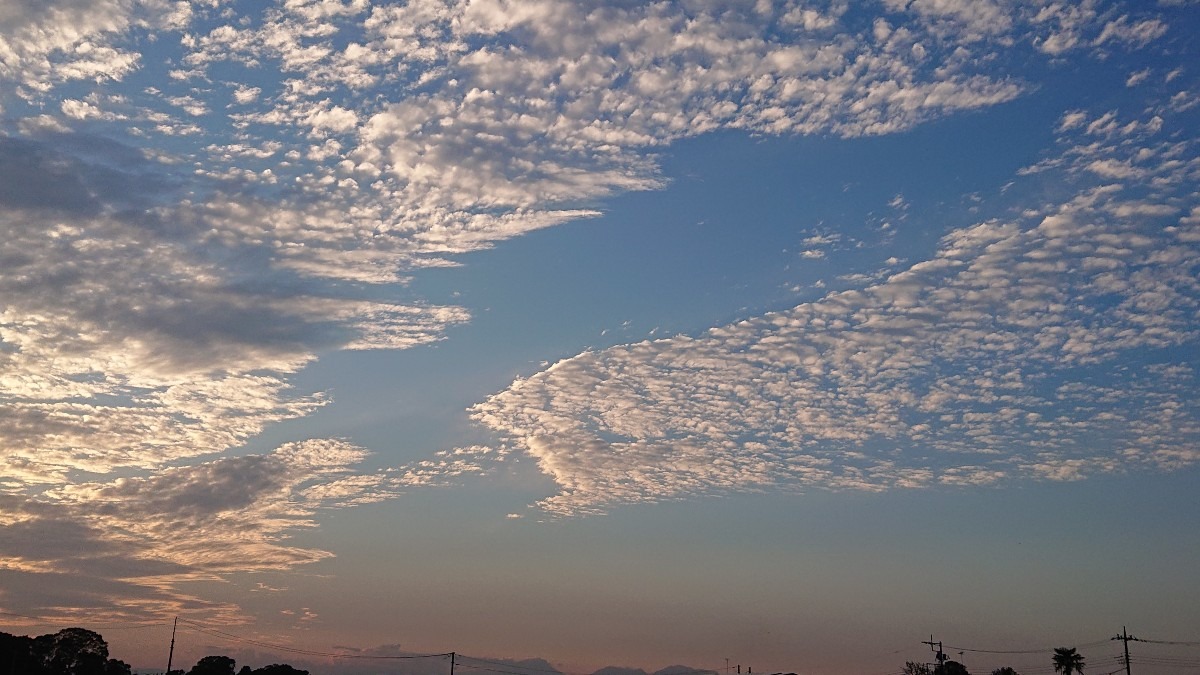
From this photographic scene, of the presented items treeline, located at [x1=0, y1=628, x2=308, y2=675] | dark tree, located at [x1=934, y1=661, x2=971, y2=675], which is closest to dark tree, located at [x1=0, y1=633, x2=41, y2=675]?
treeline, located at [x1=0, y1=628, x2=308, y2=675]

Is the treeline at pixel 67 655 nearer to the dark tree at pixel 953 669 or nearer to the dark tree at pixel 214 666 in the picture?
the dark tree at pixel 214 666

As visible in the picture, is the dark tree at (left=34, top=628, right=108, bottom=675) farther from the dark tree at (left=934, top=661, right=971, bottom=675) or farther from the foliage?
the dark tree at (left=934, top=661, right=971, bottom=675)

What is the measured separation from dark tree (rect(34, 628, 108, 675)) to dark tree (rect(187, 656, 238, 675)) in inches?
633

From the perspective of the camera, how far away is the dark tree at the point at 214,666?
179625 millimetres

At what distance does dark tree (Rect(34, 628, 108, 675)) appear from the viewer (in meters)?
163

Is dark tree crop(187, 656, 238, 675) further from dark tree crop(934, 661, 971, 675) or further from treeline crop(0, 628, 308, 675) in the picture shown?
dark tree crop(934, 661, 971, 675)

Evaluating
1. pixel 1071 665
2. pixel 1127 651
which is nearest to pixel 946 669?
pixel 1071 665

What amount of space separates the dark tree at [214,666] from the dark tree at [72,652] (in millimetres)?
16072

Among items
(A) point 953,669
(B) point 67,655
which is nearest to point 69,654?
(B) point 67,655

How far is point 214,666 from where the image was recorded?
182 meters

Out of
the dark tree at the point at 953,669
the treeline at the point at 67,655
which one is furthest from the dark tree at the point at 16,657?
the dark tree at the point at 953,669

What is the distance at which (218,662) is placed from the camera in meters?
184

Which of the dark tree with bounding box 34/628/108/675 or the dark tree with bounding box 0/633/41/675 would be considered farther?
the dark tree with bounding box 34/628/108/675

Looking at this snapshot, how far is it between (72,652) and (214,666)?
2426 centimetres
